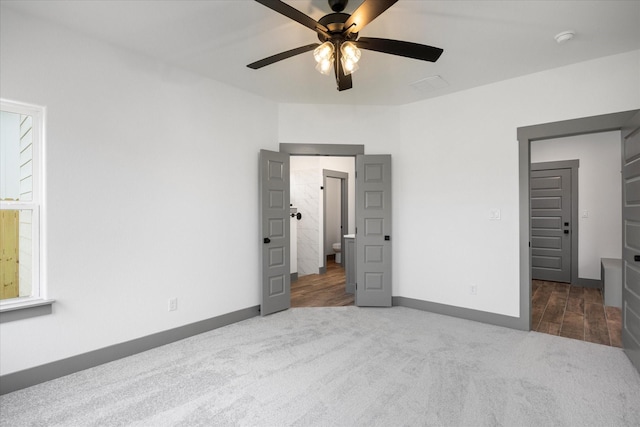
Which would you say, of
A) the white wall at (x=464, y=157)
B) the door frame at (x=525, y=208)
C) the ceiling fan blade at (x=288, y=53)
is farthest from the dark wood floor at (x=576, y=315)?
A: the ceiling fan blade at (x=288, y=53)

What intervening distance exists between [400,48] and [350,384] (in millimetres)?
2299

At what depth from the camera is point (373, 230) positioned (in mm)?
4449

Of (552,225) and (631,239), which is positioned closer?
(631,239)

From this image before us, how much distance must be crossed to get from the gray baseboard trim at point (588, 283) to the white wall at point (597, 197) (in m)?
0.06

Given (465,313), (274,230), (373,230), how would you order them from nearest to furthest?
(465,313), (274,230), (373,230)

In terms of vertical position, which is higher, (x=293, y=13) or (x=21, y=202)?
(x=293, y=13)

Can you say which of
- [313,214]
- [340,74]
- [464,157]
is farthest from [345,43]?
[313,214]

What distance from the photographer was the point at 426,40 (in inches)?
110

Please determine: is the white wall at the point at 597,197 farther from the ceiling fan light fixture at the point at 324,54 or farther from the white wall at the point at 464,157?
the ceiling fan light fixture at the point at 324,54

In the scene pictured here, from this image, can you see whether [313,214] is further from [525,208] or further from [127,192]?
[127,192]

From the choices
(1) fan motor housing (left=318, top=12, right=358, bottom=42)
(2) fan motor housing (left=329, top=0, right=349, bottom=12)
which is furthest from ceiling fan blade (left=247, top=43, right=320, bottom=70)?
(2) fan motor housing (left=329, top=0, right=349, bottom=12)

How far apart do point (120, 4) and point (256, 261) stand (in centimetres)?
281

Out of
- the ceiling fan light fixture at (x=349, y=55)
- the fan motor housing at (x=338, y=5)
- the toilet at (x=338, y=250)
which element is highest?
the fan motor housing at (x=338, y=5)

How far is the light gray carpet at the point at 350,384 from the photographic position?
2.07 meters
